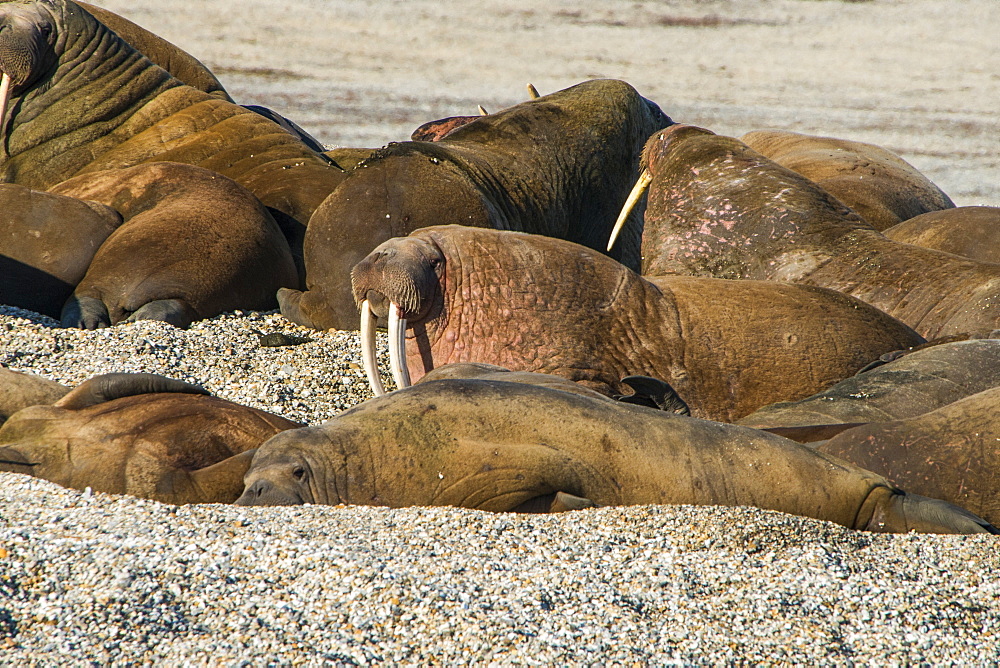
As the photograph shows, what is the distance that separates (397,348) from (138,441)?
1428mm

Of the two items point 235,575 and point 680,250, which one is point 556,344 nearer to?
point 680,250

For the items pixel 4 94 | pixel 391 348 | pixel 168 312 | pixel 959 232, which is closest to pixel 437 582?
pixel 391 348

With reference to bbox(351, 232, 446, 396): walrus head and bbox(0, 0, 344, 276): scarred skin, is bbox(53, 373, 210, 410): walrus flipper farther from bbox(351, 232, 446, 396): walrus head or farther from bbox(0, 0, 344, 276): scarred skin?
bbox(0, 0, 344, 276): scarred skin

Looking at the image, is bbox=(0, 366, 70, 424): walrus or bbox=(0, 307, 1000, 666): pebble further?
bbox=(0, 366, 70, 424): walrus

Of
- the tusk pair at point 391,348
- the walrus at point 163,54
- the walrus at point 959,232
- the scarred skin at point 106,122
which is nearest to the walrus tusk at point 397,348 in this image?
the tusk pair at point 391,348

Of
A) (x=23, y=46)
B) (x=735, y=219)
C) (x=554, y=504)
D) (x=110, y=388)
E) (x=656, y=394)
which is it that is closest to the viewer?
(x=554, y=504)

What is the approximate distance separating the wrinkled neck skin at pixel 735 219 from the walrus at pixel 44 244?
3102 millimetres

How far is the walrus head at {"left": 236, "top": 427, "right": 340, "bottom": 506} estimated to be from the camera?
3111 millimetres

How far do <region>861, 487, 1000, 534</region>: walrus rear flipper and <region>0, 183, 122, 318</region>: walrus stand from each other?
4354 mm

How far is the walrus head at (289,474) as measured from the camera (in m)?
3.11

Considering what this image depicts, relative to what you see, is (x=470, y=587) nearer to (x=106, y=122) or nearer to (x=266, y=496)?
(x=266, y=496)

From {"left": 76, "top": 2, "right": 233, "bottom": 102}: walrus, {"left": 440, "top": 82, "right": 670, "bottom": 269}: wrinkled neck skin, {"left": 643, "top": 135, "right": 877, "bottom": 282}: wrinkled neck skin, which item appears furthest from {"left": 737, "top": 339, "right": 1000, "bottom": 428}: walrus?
{"left": 76, "top": 2, "right": 233, "bottom": 102}: walrus

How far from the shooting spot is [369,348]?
15.1ft

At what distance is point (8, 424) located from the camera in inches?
135
